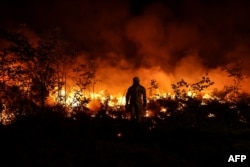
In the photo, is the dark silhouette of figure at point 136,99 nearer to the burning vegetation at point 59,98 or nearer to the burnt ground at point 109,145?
the burnt ground at point 109,145

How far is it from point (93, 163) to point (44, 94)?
1002 centimetres

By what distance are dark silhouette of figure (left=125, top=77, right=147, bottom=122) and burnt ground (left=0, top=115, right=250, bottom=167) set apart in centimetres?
111

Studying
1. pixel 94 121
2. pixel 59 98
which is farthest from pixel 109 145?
pixel 59 98

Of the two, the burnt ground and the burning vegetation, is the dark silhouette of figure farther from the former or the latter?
the burning vegetation

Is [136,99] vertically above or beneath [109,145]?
above

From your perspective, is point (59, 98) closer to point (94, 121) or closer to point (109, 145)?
point (94, 121)

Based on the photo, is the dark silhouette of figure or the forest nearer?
the forest

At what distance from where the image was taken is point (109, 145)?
14484 millimetres

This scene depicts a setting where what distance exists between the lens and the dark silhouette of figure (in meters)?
19.2

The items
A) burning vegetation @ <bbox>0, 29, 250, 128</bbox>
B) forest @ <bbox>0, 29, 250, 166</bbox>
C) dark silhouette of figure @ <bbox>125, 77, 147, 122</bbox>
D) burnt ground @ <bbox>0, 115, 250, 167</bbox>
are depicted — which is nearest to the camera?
burnt ground @ <bbox>0, 115, 250, 167</bbox>

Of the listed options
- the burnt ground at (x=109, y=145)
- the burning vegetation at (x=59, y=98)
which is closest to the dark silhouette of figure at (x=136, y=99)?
the burnt ground at (x=109, y=145)

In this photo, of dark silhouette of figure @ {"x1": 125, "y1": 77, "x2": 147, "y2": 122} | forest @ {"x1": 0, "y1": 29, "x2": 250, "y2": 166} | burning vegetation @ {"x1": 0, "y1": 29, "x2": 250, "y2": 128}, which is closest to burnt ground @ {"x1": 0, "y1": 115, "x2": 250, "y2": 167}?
forest @ {"x1": 0, "y1": 29, "x2": 250, "y2": 166}

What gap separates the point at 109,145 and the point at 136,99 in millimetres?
5007

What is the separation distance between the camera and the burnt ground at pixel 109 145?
13.0m
